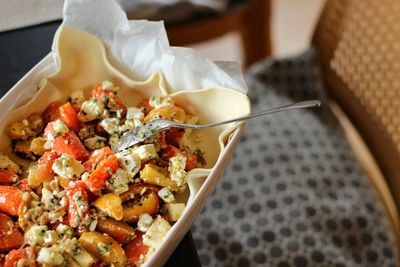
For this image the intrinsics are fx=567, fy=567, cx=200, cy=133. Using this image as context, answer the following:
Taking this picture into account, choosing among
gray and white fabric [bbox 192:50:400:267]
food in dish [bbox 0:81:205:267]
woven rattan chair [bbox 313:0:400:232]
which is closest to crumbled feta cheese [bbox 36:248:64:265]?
food in dish [bbox 0:81:205:267]

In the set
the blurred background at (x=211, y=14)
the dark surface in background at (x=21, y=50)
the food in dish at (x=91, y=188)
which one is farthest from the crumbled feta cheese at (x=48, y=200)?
the blurred background at (x=211, y=14)

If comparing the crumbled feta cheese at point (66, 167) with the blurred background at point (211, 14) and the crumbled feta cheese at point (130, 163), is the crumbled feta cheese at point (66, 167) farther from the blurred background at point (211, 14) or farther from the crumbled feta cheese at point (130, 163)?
the blurred background at point (211, 14)

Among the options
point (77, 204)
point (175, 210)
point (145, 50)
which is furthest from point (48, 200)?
point (145, 50)

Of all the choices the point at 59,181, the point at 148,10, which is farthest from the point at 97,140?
the point at 148,10

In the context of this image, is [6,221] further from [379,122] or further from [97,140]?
[379,122]

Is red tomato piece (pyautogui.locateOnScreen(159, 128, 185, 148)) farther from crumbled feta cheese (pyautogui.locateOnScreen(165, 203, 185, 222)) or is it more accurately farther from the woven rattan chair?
the woven rattan chair
